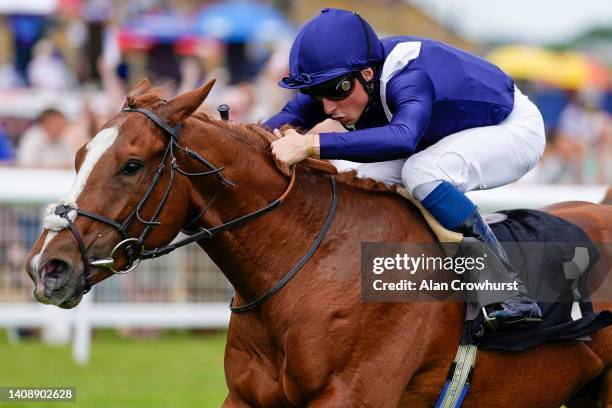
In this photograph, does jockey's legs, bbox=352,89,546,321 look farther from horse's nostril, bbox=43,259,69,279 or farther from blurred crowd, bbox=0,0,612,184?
blurred crowd, bbox=0,0,612,184

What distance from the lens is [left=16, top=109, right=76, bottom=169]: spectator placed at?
11891 millimetres

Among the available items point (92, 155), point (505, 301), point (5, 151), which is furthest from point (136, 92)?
point (5, 151)

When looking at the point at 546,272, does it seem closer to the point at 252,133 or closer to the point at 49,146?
the point at 252,133

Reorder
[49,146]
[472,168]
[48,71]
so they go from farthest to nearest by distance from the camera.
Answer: [48,71] < [49,146] < [472,168]

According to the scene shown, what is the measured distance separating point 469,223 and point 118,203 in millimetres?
1567

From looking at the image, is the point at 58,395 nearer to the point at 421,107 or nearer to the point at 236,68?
the point at 421,107

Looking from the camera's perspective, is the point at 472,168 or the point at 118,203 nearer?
the point at 118,203

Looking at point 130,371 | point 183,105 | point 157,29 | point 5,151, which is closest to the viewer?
point 183,105

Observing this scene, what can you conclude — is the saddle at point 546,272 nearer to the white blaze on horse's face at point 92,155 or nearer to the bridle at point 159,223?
the bridle at point 159,223

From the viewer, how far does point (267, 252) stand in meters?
4.83

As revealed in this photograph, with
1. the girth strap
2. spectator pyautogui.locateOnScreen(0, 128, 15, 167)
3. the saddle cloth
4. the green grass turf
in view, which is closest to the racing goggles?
the saddle cloth

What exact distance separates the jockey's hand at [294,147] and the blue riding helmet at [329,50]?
253mm

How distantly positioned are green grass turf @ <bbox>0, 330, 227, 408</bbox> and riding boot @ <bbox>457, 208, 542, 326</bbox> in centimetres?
367

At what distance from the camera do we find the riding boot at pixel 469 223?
16.2 ft
